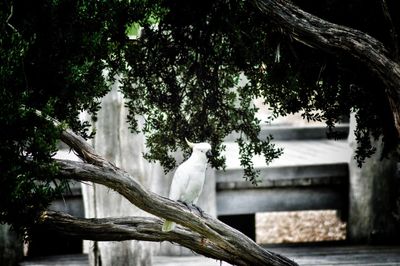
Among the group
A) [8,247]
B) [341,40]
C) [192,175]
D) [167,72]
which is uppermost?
[167,72]

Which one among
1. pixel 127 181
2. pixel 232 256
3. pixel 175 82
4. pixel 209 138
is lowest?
pixel 232 256

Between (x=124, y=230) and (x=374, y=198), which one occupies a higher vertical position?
(x=374, y=198)

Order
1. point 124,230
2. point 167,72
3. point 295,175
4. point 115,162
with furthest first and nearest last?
point 295,175 < point 115,162 < point 167,72 < point 124,230

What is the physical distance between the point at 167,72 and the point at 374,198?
422cm

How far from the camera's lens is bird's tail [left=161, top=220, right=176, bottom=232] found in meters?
4.37

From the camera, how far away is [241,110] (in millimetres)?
5508

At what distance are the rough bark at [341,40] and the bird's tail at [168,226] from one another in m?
1.38

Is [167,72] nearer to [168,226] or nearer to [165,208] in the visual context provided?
[168,226]

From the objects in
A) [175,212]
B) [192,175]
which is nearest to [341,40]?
[175,212]

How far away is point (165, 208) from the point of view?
411cm

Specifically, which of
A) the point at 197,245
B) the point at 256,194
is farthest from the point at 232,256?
the point at 256,194

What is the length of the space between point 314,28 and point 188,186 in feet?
5.15

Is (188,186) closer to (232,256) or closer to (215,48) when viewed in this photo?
(232,256)

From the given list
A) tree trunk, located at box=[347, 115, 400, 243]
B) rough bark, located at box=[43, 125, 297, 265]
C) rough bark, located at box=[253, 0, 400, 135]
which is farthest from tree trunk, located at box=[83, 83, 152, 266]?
tree trunk, located at box=[347, 115, 400, 243]
